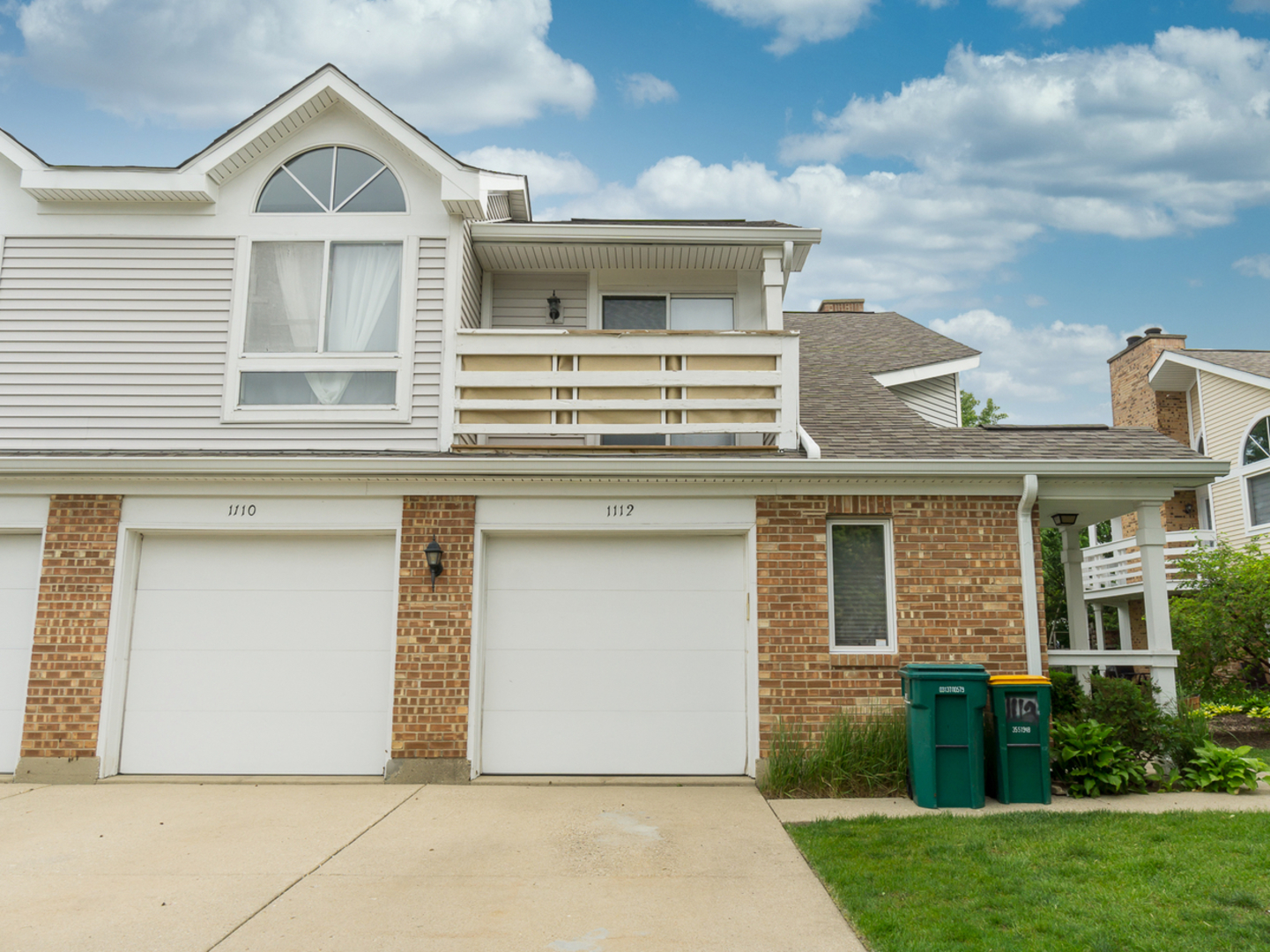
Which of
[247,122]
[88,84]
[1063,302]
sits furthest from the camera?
[1063,302]

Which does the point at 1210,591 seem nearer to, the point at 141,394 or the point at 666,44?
the point at 666,44

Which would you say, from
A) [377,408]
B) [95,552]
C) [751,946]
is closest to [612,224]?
[377,408]

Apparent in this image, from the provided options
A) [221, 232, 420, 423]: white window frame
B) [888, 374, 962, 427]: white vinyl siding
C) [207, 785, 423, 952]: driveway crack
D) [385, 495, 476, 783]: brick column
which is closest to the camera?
[207, 785, 423, 952]: driveway crack

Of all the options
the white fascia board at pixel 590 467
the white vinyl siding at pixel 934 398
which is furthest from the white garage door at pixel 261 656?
the white vinyl siding at pixel 934 398

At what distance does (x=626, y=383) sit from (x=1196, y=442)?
17.4 m

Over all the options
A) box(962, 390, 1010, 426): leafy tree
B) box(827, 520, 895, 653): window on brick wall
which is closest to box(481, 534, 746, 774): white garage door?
box(827, 520, 895, 653): window on brick wall

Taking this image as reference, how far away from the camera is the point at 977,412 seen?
1259 inches

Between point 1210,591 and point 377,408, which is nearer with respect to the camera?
point 377,408

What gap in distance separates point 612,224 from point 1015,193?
21.8 meters

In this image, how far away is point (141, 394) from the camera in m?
8.77

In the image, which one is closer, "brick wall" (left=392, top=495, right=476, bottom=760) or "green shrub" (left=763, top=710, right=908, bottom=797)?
"green shrub" (left=763, top=710, right=908, bottom=797)

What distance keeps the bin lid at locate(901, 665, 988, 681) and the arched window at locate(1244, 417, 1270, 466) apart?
581 inches

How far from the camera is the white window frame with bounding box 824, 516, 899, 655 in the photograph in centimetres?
798

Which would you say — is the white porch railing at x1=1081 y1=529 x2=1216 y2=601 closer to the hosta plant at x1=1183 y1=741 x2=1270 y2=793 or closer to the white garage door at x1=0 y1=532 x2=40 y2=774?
the hosta plant at x1=1183 y1=741 x2=1270 y2=793
